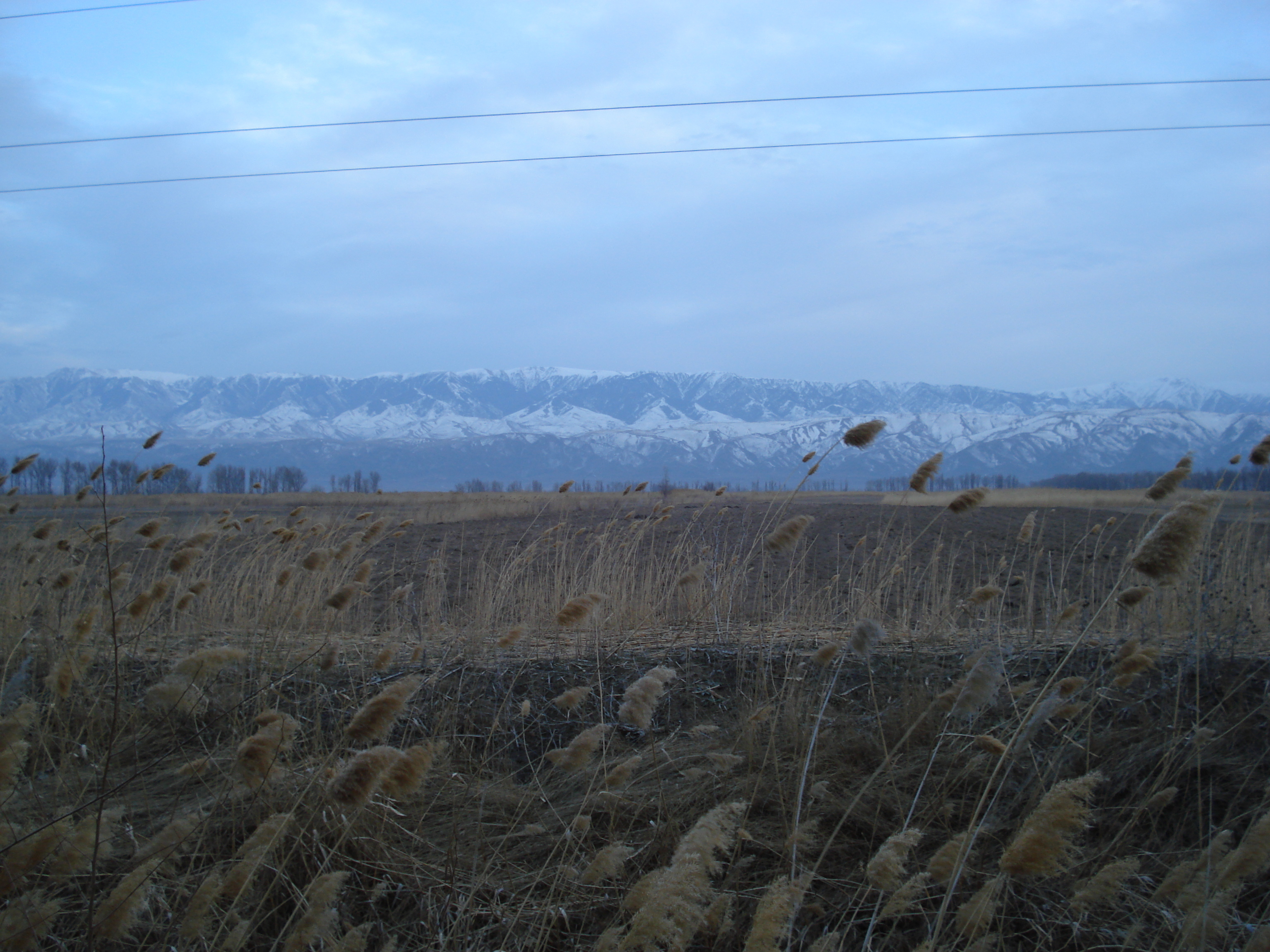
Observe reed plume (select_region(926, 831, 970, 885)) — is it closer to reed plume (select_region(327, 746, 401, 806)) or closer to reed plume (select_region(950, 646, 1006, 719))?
reed plume (select_region(950, 646, 1006, 719))

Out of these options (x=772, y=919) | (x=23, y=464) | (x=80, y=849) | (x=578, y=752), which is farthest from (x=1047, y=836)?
(x=23, y=464)

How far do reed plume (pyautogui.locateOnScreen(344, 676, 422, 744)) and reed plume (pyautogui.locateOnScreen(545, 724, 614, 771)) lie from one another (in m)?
0.72

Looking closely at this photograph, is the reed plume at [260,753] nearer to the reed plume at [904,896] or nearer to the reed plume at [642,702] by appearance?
the reed plume at [642,702]

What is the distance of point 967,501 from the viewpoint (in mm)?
3439

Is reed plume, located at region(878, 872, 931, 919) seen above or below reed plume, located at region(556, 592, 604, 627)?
below

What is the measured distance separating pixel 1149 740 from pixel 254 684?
4.98m

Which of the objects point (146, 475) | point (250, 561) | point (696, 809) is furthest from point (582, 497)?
point (696, 809)

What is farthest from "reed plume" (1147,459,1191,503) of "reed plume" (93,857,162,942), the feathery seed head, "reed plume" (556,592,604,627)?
"reed plume" (93,857,162,942)

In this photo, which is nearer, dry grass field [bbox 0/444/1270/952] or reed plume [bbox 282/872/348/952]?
reed plume [bbox 282/872/348/952]

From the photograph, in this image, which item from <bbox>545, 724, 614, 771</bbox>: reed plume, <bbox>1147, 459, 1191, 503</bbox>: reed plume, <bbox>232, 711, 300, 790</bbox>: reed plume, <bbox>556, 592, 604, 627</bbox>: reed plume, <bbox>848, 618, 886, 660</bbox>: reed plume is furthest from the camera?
<bbox>1147, 459, 1191, 503</bbox>: reed plume

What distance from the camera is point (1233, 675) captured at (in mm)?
4160

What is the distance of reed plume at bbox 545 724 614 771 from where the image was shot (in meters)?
2.26

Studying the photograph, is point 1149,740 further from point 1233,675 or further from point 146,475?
point 146,475

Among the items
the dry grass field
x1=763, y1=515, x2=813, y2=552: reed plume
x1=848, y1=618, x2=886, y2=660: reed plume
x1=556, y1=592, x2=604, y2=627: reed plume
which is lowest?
the dry grass field
